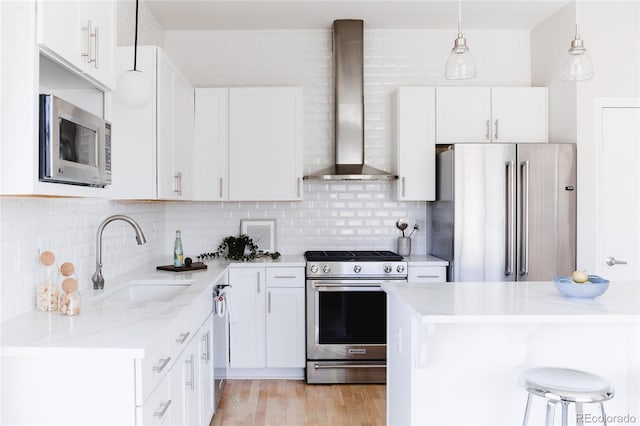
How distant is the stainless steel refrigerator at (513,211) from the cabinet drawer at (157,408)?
2502 mm

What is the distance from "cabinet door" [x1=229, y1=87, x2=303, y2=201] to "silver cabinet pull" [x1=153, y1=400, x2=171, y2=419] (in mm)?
2498

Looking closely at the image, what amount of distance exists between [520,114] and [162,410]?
3661 mm

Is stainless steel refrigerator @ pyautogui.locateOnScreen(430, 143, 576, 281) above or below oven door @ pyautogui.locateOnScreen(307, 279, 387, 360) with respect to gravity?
above

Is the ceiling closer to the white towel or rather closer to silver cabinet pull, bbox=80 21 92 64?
silver cabinet pull, bbox=80 21 92 64

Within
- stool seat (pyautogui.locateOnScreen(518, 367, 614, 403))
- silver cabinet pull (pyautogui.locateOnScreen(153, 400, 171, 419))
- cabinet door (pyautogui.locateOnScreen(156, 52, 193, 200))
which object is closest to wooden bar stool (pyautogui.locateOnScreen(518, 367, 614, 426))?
stool seat (pyautogui.locateOnScreen(518, 367, 614, 403))

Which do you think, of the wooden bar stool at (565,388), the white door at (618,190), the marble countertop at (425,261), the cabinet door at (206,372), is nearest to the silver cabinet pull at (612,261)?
the white door at (618,190)

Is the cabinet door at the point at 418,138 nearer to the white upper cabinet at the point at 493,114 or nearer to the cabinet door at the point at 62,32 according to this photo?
the white upper cabinet at the point at 493,114

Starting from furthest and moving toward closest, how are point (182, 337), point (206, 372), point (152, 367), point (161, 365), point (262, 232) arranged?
point (262, 232) → point (206, 372) → point (182, 337) → point (161, 365) → point (152, 367)

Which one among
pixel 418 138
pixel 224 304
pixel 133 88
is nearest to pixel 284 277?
pixel 224 304

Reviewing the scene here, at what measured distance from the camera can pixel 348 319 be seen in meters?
4.04

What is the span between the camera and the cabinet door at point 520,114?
4.35 m

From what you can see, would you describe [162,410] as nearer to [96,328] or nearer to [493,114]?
[96,328]

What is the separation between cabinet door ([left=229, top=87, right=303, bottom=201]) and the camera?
432 cm
